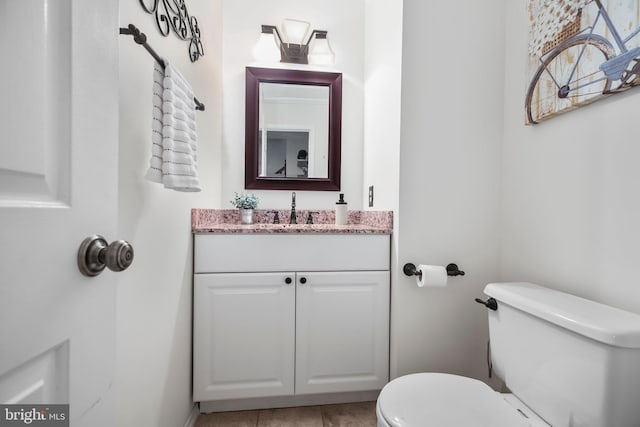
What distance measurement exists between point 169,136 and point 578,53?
4.63 ft

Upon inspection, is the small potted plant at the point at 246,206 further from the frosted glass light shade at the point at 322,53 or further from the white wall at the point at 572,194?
the white wall at the point at 572,194

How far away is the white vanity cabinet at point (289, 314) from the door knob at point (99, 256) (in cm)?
88

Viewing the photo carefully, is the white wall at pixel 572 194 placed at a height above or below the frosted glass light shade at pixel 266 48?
below

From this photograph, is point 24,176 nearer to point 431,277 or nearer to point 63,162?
point 63,162

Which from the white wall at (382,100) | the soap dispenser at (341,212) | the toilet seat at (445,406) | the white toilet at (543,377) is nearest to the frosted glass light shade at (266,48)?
the white wall at (382,100)

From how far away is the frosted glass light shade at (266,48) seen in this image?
174 cm

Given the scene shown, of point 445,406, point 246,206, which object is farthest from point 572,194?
point 246,206

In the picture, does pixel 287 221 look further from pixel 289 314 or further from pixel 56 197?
pixel 56 197

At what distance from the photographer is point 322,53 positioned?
5.87 feet

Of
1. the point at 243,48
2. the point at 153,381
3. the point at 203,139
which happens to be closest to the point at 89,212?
the point at 153,381

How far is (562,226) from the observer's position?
1.03 m

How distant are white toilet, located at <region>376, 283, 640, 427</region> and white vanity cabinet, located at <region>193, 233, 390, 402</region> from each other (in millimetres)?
422

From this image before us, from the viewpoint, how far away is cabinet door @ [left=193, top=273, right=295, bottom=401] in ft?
4.19

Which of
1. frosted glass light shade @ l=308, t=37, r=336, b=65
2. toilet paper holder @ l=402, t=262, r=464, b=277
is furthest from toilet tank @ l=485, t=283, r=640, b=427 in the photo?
frosted glass light shade @ l=308, t=37, r=336, b=65
